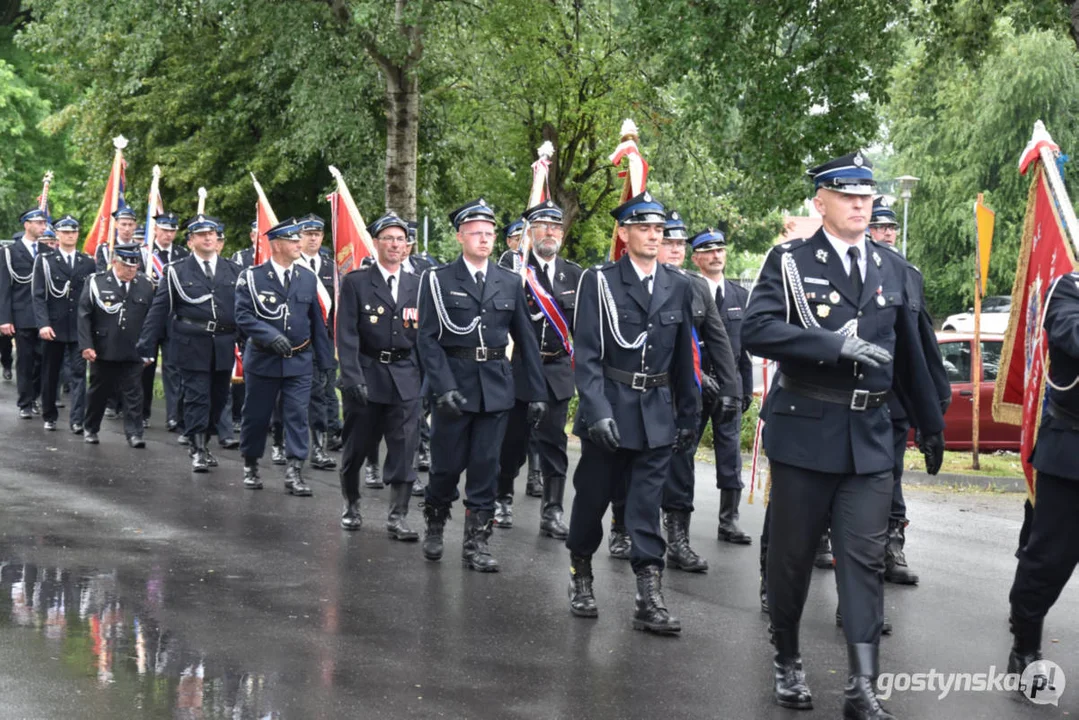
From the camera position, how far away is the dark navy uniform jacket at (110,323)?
1463cm

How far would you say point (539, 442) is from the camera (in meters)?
10.3

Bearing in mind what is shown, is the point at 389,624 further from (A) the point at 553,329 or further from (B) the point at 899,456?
(A) the point at 553,329

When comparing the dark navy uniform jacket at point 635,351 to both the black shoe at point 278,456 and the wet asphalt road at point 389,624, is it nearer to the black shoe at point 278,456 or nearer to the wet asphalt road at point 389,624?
the wet asphalt road at point 389,624

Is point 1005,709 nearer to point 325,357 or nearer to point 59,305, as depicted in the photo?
point 325,357

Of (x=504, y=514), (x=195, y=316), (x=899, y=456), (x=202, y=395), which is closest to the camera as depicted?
(x=899, y=456)

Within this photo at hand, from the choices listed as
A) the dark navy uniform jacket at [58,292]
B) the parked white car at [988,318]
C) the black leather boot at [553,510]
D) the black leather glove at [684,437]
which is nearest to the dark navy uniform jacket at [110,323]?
the dark navy uniform jacket at [58,292]

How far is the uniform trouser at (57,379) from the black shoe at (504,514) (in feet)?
20.9

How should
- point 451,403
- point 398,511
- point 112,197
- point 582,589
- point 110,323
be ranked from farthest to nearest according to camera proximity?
point 112,197
point 110,323
point 398,511
point 451,403
point 582,589

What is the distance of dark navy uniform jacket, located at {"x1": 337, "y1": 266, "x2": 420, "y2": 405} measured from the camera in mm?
10250

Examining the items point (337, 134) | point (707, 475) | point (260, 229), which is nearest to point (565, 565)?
point (707, 475)

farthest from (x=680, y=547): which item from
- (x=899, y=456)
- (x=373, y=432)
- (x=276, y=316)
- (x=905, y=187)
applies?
(x=905, y=187)

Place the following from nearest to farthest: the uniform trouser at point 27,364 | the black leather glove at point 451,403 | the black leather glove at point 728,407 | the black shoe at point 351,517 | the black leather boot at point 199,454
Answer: the black leather glove at point 451,403 → the black leather glove at point 728,407 → the black shoe at point 351,517 → the black leather boot at point 199,454 → the uniform trouser at point 27,364

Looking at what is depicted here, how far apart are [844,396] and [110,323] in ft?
33.4

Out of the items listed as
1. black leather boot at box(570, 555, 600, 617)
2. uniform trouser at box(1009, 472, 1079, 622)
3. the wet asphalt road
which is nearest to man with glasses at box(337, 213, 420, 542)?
the wet asphalt road
